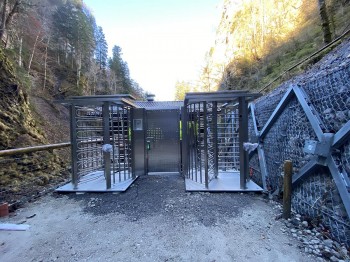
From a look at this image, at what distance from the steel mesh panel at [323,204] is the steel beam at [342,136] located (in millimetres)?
403

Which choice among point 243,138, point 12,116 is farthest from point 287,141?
point 12,116

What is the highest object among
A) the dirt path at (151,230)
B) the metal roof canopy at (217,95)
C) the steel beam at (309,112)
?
the metal roof canopy at (217,95)

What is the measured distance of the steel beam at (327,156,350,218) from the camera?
1866 millimetres

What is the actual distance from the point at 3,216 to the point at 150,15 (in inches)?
712

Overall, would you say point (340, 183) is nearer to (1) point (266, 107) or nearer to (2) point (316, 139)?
(2) point (316, 139)

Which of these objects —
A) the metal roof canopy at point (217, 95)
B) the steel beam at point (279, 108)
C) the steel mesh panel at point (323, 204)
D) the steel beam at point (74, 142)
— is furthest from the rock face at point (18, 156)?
the steel beam at point (279, 108)

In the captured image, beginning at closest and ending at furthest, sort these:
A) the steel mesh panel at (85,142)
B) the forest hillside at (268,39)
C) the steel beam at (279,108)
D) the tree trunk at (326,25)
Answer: the steel beam at (279,108) < the steel mesh panel at (85,142) < the tree trunk at (326,25) < the forest hillside at (268,39)

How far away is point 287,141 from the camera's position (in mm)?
3223

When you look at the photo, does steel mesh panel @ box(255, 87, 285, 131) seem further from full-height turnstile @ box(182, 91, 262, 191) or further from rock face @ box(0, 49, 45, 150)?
rock face @ box(0, 49, 45, 150)

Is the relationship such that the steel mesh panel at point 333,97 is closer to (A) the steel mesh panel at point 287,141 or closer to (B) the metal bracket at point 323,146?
(B) the metal bracket at point 323,146

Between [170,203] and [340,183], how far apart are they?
Result: 239cm

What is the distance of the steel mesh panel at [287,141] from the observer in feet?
9.10

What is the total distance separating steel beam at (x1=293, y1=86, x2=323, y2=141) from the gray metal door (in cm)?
301

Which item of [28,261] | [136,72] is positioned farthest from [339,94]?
[136,72]
